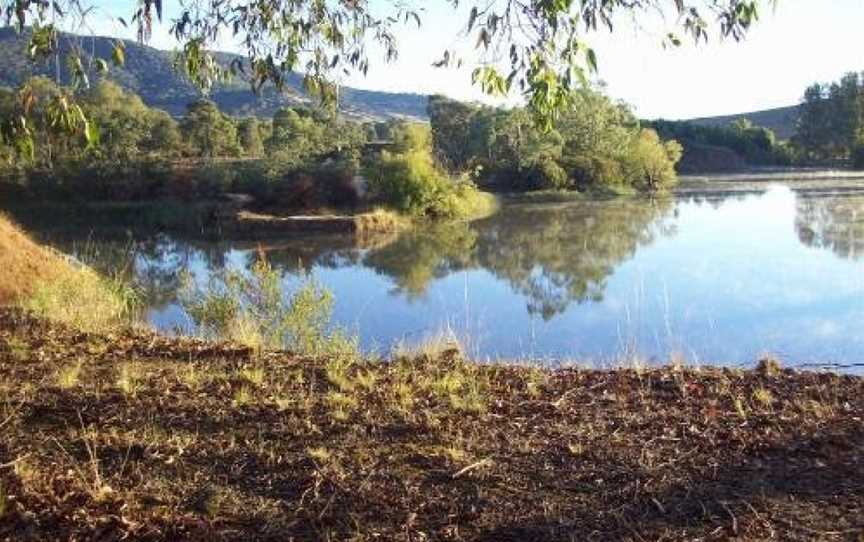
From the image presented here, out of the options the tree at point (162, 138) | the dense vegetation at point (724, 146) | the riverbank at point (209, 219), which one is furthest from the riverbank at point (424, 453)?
the dense vegetation at point (724, 146)

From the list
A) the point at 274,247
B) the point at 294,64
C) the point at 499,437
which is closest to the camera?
the point at 499,437

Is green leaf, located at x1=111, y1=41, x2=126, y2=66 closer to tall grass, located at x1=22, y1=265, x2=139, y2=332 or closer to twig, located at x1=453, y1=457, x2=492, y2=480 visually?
twig, located at x1=453, y1=457, x2=492, y2=480

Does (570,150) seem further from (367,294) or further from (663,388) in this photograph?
(663,388)

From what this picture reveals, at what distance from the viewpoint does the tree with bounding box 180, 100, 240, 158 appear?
5231 centimetres

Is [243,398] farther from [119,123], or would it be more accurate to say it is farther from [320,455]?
[119,123]

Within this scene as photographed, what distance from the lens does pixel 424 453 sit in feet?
12.9

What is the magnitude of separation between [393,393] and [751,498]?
2100mm

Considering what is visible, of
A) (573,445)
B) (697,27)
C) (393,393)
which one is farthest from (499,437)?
(697,27)

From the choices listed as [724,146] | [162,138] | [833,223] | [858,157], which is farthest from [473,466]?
[724,146]

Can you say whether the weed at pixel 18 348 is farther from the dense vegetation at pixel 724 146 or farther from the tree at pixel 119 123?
the dense vegetation at pixel 724 146

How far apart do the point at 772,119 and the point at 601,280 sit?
413 feet

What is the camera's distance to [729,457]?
3.84 meters

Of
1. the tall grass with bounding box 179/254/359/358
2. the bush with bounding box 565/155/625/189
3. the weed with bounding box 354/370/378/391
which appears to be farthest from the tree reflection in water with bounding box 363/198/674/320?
the bush with bounding box 565/155/625/189

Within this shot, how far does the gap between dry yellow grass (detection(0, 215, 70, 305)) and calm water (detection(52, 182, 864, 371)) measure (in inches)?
72.9
